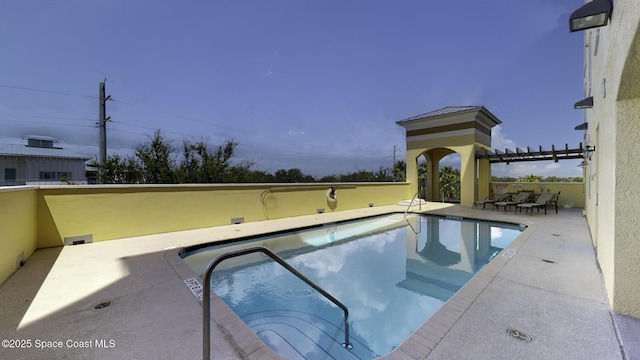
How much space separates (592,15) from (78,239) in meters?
9.58

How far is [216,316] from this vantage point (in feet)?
9.40

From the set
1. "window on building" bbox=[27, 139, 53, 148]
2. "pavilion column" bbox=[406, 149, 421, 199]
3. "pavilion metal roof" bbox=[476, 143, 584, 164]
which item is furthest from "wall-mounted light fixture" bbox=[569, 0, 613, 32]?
"window on building" bbox=[27, 139, 53, 148]

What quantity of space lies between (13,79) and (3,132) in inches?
185

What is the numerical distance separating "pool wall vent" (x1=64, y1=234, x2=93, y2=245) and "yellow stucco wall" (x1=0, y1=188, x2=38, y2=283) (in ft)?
1.70

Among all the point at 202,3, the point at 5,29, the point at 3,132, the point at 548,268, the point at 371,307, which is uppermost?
the point at 202,3

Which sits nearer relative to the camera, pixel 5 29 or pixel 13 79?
pixel 5 29

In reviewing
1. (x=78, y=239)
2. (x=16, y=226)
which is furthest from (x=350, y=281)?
(x=78, y=239)

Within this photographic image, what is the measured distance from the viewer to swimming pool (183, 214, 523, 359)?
330 centimetres

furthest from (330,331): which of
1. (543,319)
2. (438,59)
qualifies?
(438,59)

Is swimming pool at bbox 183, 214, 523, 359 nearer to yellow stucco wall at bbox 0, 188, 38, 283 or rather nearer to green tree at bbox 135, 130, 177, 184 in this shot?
yellow stucco wall at bbox 0, 188, 38, 283

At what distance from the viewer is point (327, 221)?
931 centimetres

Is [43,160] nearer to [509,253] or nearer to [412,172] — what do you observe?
[412,172]

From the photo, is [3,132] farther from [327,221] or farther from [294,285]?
[294,285]

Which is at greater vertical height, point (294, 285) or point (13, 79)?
point (13, 79)
